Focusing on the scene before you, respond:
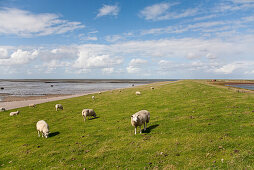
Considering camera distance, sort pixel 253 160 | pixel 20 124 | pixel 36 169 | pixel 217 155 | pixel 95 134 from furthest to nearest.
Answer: pixel 20 124
pixel 95 134
pixel 36 169
pixel 217 155
pixel 253 160

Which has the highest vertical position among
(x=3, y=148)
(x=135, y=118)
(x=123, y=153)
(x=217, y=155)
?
(x=135, y=118)

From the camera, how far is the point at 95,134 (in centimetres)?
1672

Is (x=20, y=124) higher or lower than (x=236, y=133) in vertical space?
lower

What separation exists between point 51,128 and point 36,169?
10.2 m

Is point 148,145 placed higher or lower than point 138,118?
lower

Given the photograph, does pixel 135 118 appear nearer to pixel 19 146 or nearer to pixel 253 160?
pixel 253 160

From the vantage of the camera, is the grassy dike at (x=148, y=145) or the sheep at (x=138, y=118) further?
the sheep at (x=138, y=118)

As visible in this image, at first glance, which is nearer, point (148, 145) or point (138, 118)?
point (148, 145)

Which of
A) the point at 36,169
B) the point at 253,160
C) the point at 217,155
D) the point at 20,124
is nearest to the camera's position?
the point at 253,160

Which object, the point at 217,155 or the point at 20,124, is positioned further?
the point at 20,124

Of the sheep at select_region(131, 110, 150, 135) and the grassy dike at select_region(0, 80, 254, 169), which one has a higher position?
the sheep at select_region(131, 110, 150, 135)

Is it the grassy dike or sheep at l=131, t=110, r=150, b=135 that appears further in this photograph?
sheep at l=131, t=110, r=150, b=135

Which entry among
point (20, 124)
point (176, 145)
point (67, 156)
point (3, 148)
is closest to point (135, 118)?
point (176, 145)

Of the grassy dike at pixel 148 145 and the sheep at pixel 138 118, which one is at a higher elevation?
the sheep at pixel 138 118
